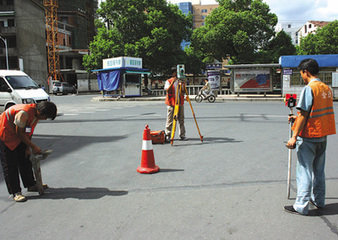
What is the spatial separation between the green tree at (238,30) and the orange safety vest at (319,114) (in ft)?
108

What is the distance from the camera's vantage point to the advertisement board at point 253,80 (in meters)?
24.1

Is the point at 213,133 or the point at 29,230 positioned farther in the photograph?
the point at 213,133

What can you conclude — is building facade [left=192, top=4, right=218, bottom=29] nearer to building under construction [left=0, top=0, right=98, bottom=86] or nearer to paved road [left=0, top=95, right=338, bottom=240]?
building under construction [left=0, top=0, right=98, bottom=86]

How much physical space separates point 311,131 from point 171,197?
73.8 inches

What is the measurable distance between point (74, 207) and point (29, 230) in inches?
25.6

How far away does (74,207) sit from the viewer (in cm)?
373

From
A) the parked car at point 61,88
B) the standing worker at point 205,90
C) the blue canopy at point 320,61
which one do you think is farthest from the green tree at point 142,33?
the blue canopy at point 320,61

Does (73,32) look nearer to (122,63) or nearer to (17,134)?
(122,63)

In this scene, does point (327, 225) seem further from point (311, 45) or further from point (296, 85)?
point (311, 45)

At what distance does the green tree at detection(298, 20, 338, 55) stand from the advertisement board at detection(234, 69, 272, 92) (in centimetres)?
2951

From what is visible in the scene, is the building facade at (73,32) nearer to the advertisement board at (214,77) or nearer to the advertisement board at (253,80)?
the advertisement board at (214,77)

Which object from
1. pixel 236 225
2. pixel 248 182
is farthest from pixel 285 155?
pixel 236 225

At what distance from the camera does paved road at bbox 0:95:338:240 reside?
3.05 metres

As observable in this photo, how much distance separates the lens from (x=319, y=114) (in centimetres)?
318
